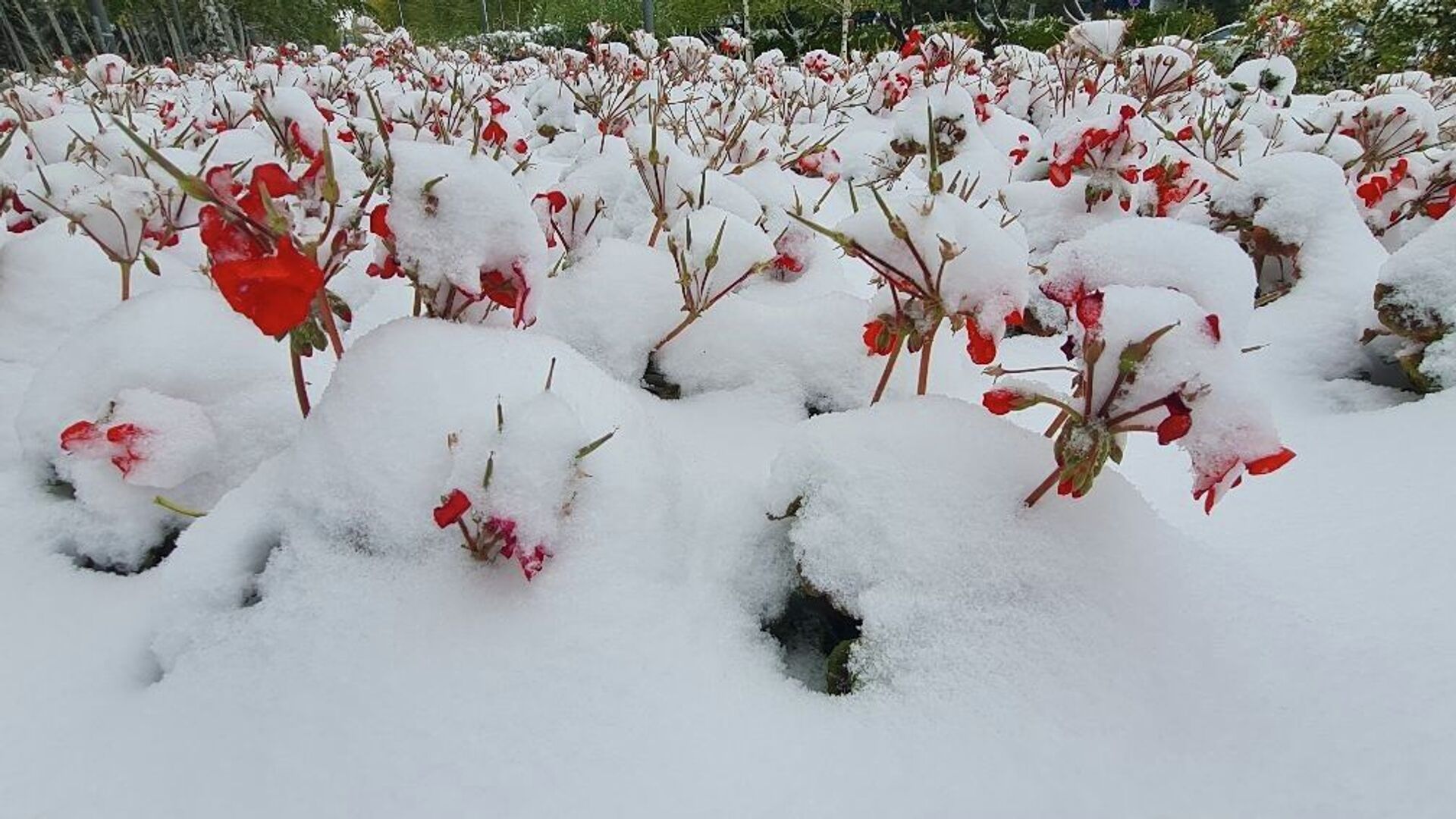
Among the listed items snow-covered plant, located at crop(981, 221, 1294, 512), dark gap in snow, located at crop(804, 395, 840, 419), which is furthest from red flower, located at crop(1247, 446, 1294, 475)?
dark gap in snow, located at crop(804, 395, 840, 419)

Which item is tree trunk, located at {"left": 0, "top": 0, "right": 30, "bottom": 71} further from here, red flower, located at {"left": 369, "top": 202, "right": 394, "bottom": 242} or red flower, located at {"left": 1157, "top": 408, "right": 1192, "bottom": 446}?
red flower, located at {"left": 1157, "top": 408, "right": 1192, "bottom": 446}

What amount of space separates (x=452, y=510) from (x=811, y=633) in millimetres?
410

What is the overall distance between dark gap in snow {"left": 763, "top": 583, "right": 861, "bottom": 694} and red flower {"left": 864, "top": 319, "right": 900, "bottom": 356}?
0.28 m

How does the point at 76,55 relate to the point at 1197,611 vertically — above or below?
below

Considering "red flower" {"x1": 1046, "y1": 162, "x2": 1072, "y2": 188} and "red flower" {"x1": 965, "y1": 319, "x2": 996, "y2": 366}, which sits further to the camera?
A: "red flower" {"x1": 1046, "y1": 162, "x2": 1072, "y2": 188}

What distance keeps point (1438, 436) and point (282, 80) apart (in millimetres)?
4710

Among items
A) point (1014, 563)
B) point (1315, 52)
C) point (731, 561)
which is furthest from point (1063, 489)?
point (1315, 52)

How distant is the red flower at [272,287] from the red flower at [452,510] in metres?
0.20

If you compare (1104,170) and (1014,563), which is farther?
(1104,170)

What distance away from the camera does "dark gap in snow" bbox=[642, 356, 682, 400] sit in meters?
1.29

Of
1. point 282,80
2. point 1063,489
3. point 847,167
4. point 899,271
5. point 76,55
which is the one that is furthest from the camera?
point 76,55

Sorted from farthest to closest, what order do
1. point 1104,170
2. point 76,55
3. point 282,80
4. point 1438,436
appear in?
1. point 76,55
2. point 282,80
3. point 1104,170
4. point 1438,436

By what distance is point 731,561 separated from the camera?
0.88 meters

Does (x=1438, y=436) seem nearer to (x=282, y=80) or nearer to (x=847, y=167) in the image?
(x=847, y=167)
